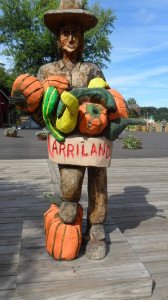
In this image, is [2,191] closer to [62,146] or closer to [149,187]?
[149,187]

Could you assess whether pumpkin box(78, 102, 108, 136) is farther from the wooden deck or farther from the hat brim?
the wooden deck

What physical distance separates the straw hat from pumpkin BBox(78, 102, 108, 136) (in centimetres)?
63

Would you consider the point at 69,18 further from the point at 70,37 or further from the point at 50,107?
the point at 50,107

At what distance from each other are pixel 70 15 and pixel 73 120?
0.77m

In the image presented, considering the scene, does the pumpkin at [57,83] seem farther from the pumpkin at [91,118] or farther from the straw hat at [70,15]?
the straw hat at [70,15]

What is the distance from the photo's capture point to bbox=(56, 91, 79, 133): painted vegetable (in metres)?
2.14

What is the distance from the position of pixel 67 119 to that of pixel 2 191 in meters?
3.19

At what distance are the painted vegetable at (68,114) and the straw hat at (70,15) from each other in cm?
65

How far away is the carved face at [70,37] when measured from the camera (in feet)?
8.17

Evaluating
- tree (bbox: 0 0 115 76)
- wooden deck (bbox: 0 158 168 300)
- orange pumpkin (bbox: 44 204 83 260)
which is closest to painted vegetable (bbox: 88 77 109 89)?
orange pumpkin (bbox: 44 204 83 260)

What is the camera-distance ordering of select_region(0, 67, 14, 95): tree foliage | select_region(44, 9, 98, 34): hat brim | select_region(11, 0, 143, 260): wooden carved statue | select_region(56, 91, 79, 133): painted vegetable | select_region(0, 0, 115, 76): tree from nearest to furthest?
select_region(56, 91, 79, 133): painted vegetable < select_region(11, 0, 143, 260): wooden carved statue < select_region(44, 9, 98, 34): hat brim < select_region(0, 0, 115, 76): tree < select_region(0, 67, 14, 95): tree foliage

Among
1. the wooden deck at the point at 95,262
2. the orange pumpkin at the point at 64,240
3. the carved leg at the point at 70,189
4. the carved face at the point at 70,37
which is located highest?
the carved face at the point at 70,37

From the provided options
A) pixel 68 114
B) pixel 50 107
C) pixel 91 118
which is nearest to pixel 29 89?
pixel 50 107

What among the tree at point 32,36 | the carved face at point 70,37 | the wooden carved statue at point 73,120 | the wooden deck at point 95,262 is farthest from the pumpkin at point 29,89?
the tree at point 32,36
